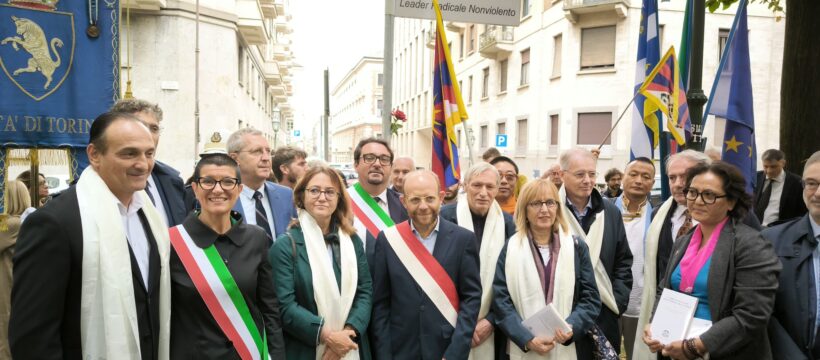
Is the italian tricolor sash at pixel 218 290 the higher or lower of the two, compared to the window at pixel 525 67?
lower

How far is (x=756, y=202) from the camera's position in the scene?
6496 millimetres

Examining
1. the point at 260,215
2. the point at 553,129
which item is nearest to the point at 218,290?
the point at 260,215

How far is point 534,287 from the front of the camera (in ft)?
11.4

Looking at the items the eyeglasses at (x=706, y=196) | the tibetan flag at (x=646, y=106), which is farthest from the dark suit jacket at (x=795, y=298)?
the tibetan flag at (x=646, y=106)

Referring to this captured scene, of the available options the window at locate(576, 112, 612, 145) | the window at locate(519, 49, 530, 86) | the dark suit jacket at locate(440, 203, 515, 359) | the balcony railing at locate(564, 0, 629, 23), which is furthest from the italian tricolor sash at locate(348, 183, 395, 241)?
the window at locate(519, 49, 530, 86)

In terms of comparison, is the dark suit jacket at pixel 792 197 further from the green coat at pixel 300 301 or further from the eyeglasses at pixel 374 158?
the green coat at pixel 300 301

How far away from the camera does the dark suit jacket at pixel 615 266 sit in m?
3.90

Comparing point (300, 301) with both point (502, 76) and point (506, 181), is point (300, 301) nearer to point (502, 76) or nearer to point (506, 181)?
point (506, 181)

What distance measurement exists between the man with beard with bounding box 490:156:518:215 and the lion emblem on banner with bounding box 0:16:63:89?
356cm

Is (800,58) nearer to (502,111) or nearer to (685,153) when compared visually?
(685,153)

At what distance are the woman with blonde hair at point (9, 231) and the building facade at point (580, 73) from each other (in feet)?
64.9

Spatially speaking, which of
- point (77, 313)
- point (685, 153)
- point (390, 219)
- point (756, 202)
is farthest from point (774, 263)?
point (756, 202)

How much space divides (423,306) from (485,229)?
2.63ft

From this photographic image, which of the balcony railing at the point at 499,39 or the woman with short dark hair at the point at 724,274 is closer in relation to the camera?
the woman with short dark hair at the point at 724,274
